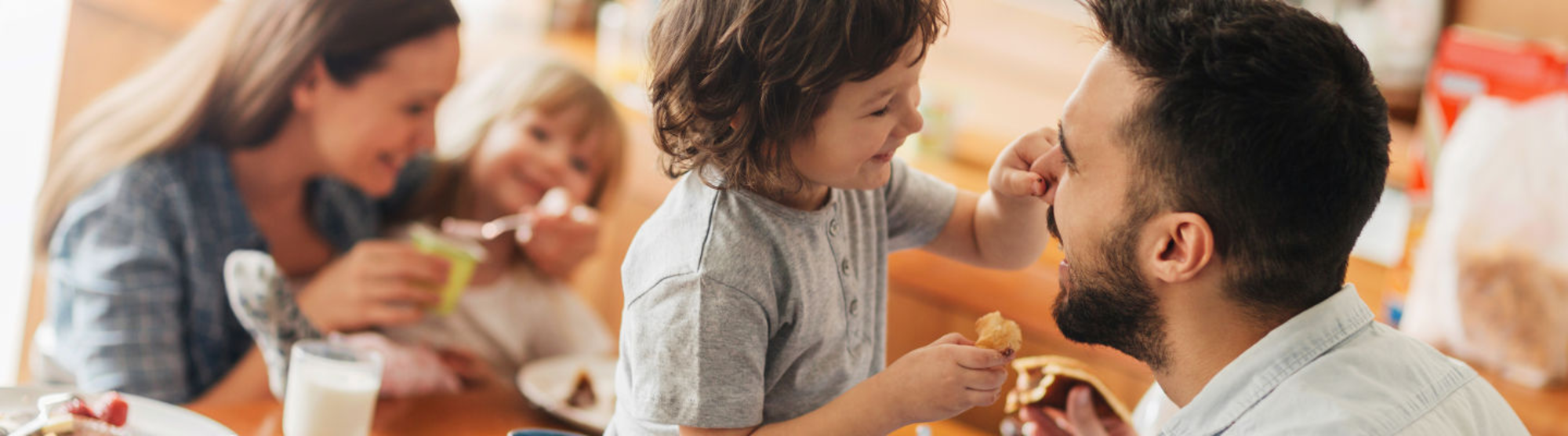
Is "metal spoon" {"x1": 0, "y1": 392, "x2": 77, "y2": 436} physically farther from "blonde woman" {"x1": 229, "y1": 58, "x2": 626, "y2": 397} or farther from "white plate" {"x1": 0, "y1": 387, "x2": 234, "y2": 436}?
"blonde woman" {"x1": 229, "y1": 58, "x2": 626, "y2": 397}

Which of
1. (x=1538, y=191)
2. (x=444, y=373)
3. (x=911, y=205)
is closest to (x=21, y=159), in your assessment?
(x=444, y=373)

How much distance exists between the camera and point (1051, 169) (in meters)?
1.08

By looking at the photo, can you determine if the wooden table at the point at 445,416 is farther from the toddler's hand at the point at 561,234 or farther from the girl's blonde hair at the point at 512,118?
the girl's blonde hair at the point at 512,118

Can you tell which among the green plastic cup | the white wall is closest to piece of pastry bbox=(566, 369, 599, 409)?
the green plastic cup

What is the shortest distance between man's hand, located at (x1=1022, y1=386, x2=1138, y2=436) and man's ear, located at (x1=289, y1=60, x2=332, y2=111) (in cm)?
107

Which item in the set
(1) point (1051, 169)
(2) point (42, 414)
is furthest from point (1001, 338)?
(2) point (42, 414)

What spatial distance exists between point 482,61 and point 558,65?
112 centimetres

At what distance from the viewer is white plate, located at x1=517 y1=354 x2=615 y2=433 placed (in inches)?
59.1

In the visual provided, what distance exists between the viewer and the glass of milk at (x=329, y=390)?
50.1 inches

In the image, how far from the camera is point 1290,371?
1.01 metres

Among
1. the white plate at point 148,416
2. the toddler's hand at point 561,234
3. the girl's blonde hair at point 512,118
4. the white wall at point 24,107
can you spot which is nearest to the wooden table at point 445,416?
the white plate at point 148,416

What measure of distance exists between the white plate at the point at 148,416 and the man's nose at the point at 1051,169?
777mm

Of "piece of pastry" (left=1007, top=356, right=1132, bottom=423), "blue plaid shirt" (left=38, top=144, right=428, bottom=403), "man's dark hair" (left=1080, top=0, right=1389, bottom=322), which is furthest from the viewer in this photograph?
"blue plaid shirt" (left=38, top=144, right=428, bottom=403)

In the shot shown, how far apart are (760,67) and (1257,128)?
14.7 inches
